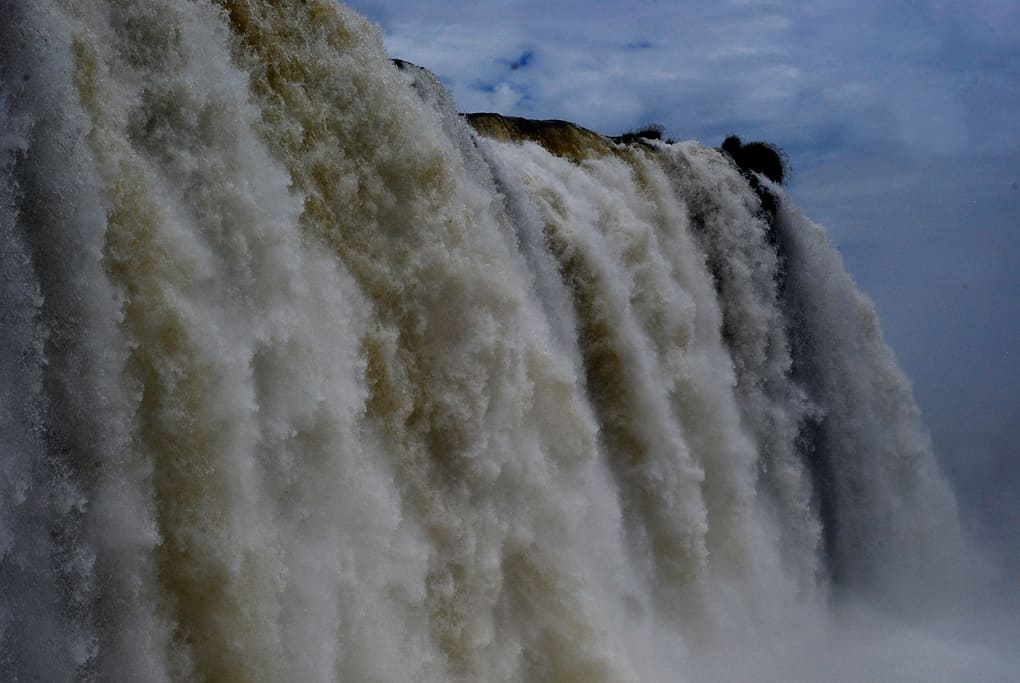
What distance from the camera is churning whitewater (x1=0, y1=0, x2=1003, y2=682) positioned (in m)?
3.90

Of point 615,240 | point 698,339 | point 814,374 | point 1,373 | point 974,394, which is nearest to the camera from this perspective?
point 1,373

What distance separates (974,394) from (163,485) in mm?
42929

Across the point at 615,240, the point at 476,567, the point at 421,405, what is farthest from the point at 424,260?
the point at 615,240

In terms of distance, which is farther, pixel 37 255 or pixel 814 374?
pixel 814 374

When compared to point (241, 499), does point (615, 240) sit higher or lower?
higher

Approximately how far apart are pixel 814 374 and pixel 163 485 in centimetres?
960

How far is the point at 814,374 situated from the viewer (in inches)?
488

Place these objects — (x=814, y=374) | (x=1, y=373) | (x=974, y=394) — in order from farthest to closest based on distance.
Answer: (x=974, y=394)
(x=814, y=374)
(x=1, y=373)

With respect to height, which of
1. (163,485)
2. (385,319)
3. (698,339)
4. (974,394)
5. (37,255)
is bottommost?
(163,485)

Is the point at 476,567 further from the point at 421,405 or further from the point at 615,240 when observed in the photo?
the point at 615,240

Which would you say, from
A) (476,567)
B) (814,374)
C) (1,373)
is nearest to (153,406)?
(1,373)

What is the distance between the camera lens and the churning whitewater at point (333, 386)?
3904 mm

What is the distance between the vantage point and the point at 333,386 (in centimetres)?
503

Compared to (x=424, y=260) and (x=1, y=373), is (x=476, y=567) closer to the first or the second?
(x=424, y=260)
